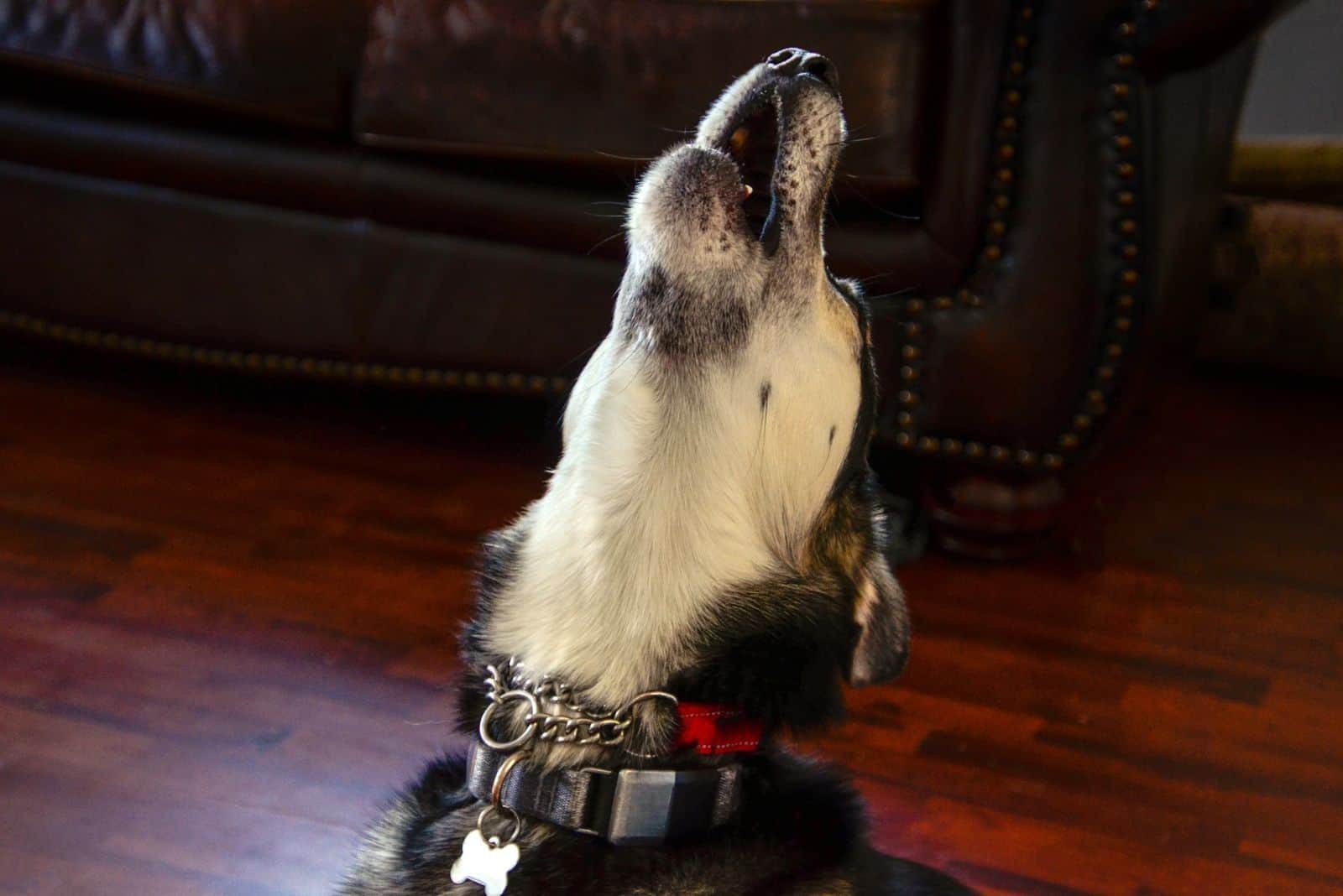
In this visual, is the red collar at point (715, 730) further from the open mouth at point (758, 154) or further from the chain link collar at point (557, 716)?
the open mouth at point (758, 154)

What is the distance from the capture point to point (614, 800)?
1239 mm

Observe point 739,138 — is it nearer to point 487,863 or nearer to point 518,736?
point 518,736

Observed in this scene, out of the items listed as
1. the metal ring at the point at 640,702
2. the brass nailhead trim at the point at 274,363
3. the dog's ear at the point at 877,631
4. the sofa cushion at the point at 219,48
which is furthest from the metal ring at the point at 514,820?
the sofa cushion at the point at 219,48

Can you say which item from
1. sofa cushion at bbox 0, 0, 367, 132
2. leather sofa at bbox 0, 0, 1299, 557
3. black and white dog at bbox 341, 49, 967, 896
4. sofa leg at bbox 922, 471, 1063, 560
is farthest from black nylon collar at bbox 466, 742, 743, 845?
sofa cushion at bbox 0, 0, 367, 132

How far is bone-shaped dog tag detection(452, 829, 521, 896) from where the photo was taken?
3.98 ft

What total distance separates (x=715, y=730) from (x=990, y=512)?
4.35 ft

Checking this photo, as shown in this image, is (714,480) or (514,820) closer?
(514,820)

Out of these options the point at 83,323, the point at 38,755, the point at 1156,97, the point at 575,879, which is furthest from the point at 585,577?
the point at 83,323

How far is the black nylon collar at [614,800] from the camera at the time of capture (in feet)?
4.06

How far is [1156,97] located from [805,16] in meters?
0.56

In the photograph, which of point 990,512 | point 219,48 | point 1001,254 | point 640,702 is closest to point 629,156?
A: point 1001,254

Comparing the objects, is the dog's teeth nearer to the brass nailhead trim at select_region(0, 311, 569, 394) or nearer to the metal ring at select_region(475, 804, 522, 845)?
the metal ring at select_region(475, 804, 522, 845)

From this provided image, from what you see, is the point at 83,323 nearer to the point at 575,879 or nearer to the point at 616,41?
the point at 616,41

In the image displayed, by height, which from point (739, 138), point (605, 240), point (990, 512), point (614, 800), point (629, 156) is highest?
point (739, 138)
